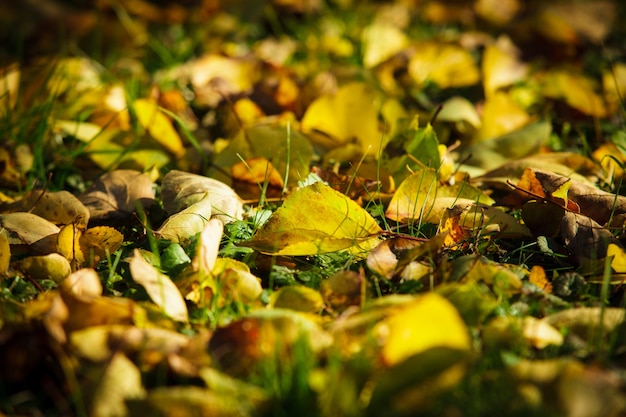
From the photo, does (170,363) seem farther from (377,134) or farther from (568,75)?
(568,75)

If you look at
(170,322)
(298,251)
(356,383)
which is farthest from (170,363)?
(298,251)

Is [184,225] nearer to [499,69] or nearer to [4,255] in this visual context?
[4,255]

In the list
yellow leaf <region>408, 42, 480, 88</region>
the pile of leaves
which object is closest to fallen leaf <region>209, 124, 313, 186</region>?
the pile of leaves

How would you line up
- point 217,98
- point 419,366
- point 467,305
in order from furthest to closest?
point 217,98 → point 467,305 → point 419,366

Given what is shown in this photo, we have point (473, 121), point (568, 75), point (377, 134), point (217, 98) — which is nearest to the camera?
point (377, 134)

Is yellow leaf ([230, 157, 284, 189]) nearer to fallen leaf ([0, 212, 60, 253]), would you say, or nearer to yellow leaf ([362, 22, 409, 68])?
fallen leaf ([0, 212, 60, 253])

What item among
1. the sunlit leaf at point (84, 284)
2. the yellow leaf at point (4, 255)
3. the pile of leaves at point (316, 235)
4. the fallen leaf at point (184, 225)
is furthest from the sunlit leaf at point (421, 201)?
the yellow leaf at point (4, 255)

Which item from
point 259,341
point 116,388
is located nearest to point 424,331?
point 259,341
